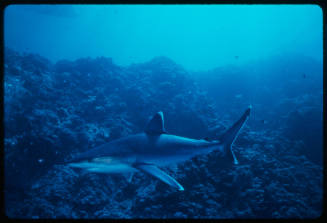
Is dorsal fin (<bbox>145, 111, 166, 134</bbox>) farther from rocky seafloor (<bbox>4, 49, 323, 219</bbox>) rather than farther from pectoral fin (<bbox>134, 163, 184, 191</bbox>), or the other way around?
rocky seafloor (<bbox>4, 49, 323, 219</bbox>)

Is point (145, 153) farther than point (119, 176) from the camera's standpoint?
No

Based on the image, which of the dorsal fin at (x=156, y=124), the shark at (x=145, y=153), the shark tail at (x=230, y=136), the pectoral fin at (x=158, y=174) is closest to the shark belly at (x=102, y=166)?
the shark at (x=145, y=153)

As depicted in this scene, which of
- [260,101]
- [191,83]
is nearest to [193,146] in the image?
[191,83]

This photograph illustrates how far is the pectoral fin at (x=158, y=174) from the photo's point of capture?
11.0ft

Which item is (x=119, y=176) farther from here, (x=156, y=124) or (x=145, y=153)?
(x=156, y=124)

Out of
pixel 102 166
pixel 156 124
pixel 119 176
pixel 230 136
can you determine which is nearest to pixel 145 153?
pixel 156 124

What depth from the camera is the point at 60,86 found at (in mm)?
10086

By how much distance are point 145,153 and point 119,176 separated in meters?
2.87

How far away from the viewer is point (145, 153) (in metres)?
3.79

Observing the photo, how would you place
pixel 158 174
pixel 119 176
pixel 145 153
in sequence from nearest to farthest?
pixel 158 174, pixel 145 153, pixel 119 176

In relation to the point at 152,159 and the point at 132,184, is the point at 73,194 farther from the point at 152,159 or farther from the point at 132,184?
the point at 152,159

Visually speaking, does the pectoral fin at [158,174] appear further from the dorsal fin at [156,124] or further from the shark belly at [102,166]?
the dorsal fin at [156,124]

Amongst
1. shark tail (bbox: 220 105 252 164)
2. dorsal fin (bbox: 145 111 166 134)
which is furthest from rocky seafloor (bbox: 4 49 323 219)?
dorsal fin (bbox: 145 111 166 134)

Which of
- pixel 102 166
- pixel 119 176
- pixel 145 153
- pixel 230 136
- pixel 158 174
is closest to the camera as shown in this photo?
pixel 158 174
